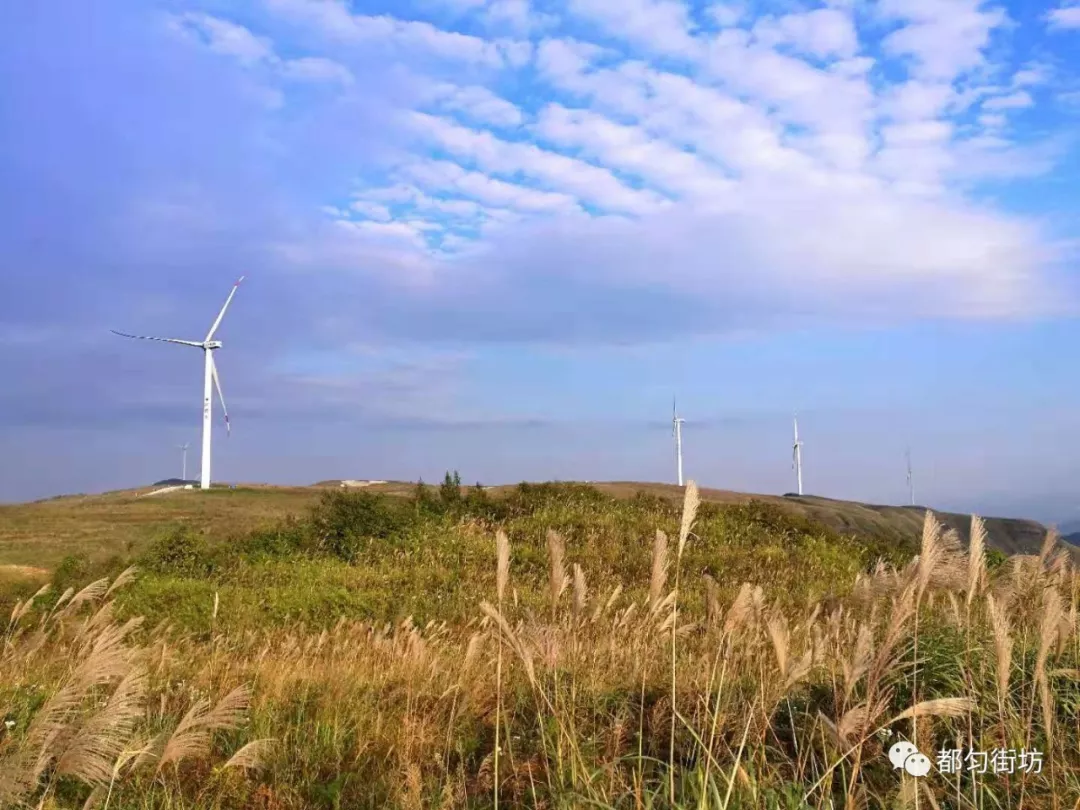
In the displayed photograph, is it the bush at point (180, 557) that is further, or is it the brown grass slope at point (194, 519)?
the brown grass slope at point (194, 519)

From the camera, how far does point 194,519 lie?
3831 centimetres

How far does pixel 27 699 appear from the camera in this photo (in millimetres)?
5105

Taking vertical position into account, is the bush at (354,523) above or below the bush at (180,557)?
above

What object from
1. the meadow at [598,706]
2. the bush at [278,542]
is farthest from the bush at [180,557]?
the meadow at [598,706]

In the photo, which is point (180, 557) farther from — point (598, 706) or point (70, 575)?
point (598, 706)

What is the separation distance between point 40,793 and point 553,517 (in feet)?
54.6

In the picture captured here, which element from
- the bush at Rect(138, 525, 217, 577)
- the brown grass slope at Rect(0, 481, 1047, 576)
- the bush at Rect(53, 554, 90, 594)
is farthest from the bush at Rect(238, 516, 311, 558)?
the brown grass slope at Rect(0, 481, 1047, 576)

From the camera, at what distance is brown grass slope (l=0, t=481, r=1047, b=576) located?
2941 cm

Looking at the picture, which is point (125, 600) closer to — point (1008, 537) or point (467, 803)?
point (467, 803)

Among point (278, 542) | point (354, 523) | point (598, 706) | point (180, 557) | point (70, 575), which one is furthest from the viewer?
point (354, 523)

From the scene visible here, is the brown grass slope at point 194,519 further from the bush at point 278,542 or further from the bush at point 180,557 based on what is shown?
the bush at point 180,557

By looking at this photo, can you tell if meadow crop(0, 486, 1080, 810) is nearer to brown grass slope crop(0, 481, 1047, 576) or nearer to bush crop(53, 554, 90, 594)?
bush crop(53, 554, 90, 594)

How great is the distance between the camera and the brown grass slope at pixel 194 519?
96.5 ft

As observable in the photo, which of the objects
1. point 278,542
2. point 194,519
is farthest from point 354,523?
point 194,519
